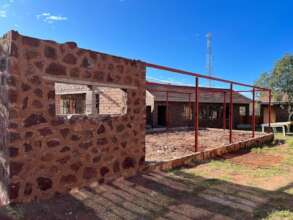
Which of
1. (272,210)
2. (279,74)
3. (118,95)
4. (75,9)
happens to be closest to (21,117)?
(272,210)

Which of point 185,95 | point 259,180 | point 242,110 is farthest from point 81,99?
point 242,110

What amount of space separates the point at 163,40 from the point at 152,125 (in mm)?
10217

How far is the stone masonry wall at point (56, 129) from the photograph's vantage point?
3160 mm

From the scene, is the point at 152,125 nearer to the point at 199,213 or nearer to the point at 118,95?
the point at 118,95

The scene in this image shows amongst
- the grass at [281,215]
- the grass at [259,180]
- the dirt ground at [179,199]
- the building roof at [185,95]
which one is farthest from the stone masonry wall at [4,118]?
the building roof at [185,95]

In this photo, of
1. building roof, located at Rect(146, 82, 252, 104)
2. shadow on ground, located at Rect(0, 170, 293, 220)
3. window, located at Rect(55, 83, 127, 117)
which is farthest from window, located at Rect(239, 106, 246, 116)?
shadow on ground, located at Rect(0, 170, 293, 220)

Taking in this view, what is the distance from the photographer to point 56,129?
11.8 feet

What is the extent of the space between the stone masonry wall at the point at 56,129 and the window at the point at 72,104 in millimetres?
9557

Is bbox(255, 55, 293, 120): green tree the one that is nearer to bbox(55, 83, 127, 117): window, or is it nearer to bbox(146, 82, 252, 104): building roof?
bbox(146, 82, 252, 104): building roof

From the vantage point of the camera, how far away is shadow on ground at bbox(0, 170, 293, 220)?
10.2 feet

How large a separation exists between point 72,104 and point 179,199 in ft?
38.1

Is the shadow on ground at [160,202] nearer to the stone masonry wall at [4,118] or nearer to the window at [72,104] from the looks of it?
the stone masonry wall at [4,118]

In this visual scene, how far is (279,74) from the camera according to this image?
16.0 meters

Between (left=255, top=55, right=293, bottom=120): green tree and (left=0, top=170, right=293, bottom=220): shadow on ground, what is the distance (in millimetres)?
13757
